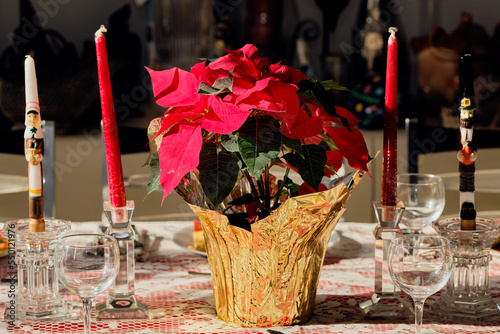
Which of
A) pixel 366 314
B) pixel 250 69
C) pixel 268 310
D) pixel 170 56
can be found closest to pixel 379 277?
pixel 366 314

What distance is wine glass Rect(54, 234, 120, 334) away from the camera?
70cm

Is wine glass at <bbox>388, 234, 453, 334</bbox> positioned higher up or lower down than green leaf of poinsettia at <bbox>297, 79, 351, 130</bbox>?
lower down

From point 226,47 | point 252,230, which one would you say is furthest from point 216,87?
point 226,47

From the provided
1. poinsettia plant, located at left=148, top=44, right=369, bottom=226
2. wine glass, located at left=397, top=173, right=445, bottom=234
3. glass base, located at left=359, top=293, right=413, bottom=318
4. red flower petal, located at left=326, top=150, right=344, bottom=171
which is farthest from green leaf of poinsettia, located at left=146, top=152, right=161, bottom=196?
wine glass, located at left=397, top=173, right=445, bottom=234

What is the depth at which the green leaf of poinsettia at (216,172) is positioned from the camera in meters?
0.70

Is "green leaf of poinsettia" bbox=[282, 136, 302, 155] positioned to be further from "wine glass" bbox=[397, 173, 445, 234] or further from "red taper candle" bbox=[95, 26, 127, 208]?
"wine glass" bbox=[397, 173, 445, 234]

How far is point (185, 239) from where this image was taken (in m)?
1.17

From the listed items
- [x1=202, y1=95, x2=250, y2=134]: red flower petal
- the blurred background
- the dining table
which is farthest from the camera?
the blurred background

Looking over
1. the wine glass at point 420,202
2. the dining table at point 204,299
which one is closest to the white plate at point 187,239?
the dining table at point 204,299

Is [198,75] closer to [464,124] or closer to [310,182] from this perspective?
[310,182]

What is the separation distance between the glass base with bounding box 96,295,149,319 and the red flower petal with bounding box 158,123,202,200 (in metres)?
0.20

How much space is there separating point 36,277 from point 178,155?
0.28 meters

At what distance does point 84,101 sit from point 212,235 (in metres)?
2.60

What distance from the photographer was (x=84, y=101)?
3223 millimetres
